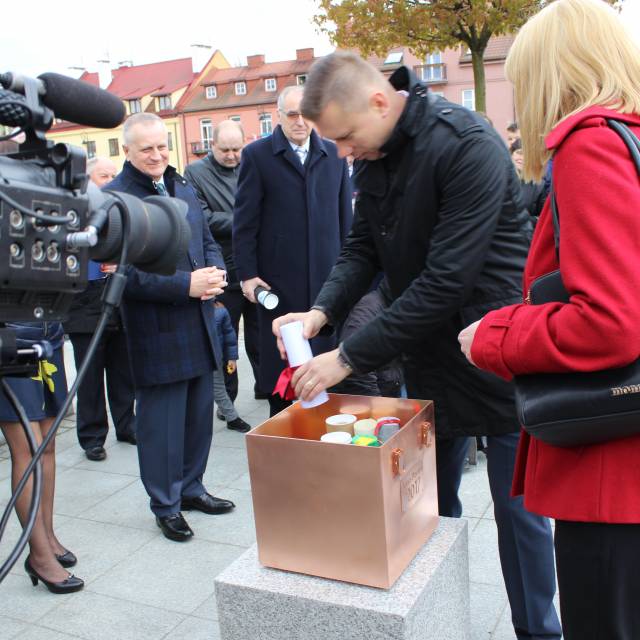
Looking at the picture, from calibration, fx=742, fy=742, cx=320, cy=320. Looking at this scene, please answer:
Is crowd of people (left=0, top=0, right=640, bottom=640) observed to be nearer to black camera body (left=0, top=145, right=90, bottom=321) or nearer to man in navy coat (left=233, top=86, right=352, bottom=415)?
man in navy coat (left=233, top=86, right=352, bottom=415)

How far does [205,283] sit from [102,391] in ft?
6.45

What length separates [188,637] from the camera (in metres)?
2.83

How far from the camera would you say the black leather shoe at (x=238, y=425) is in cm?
533

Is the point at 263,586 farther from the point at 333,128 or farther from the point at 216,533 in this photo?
the point at 216,533

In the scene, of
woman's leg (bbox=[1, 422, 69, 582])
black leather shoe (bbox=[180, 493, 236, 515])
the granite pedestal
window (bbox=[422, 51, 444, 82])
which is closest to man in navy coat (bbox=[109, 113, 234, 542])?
black leather shoe (bbox=[180, 493, 236, 515])

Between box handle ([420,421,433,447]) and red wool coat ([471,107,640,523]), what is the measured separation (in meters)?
0.55

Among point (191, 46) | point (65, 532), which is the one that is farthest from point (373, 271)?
point (191, 46)

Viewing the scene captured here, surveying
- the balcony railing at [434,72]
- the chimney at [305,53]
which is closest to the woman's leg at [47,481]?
the balcony railing at [434,72]

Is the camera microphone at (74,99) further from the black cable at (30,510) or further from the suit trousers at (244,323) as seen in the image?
the suit trousers at (244,323)

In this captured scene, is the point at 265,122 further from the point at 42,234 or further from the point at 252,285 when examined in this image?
the point at 42,234

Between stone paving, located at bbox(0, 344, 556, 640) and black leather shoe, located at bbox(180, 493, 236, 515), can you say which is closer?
stone paving, located at bbox(0, 344, 556, 640)

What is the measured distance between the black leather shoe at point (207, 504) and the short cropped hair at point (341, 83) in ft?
7.86

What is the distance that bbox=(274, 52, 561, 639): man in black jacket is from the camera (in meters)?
2.17

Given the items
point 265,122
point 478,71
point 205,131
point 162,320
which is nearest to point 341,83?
point 162,320
